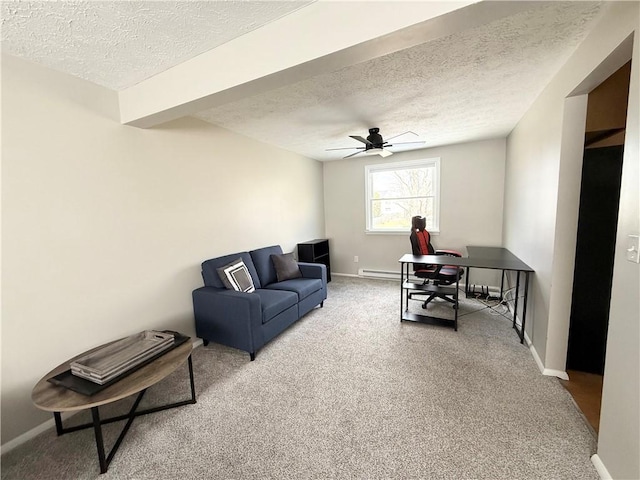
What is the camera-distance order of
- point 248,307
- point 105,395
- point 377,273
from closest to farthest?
point 105,395, point 248,307, point 377,273

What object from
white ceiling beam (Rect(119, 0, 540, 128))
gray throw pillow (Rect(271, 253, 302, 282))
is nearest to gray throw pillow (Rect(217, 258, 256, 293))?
gray throw pillow (Rect(271, 253, 302, 282))

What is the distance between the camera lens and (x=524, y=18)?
4.81 feet

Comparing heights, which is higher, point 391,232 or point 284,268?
point 391,232

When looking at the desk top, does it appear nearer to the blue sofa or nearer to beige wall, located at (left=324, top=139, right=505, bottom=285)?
beige wall, located at (left=324, top=139, right=505, bottom=285)

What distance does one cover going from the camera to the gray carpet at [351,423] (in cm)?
140

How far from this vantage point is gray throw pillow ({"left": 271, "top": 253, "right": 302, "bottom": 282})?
358cm

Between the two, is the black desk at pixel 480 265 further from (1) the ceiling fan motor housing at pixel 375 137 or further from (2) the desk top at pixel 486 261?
(1) the ceiling fan motor housing at pixel 375 137

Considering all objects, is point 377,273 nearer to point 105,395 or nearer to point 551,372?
point 551,372

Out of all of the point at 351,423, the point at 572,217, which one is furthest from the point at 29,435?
the point at 572,217

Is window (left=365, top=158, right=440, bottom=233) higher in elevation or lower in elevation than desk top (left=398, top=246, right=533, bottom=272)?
higher

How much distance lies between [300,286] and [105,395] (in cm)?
208

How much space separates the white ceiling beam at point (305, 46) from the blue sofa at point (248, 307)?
164 centimetres

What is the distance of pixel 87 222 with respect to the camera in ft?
6.39

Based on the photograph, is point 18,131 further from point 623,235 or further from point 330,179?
point 330,179
